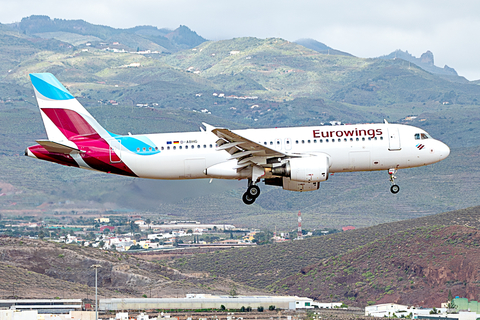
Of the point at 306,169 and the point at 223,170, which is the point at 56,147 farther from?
the point at 306,169

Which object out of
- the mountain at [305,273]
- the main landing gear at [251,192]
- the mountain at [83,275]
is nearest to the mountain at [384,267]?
the mountain at [305,273]

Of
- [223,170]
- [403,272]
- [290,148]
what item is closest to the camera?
[290,148]


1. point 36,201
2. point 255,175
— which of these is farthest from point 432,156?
point 36,201

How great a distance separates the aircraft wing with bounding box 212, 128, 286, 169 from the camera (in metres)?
55.2

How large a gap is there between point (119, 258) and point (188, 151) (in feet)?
359

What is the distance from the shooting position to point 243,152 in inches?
2234

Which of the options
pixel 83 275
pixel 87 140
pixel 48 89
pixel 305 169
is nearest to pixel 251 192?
pixel 305 169

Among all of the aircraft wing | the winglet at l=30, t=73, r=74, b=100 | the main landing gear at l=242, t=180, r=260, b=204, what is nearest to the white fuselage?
the aircraft wing

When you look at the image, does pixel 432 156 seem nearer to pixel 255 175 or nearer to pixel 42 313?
pixel 255 175

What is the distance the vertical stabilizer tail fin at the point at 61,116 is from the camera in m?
59.4

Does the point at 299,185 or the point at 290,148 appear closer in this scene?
the point at 290,148

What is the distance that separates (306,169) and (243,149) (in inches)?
174

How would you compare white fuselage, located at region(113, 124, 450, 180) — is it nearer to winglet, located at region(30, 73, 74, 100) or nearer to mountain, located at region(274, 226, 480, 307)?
winglet, located at region(30, 73, 74, 100)

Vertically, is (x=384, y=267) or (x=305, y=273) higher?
(x=384, y=267)
